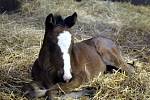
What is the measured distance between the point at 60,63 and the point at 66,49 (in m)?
0.19

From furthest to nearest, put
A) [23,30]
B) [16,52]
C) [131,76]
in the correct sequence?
[23,30] → [16,52] → [131,76]

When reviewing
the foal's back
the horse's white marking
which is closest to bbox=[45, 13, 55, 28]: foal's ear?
the horse's white marking

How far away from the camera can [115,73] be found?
6.56m

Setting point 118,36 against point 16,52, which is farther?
point 118,36

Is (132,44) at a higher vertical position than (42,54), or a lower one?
lower

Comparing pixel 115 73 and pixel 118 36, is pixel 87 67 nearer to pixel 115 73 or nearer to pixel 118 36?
pixel 115 73

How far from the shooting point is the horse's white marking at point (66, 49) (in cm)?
547

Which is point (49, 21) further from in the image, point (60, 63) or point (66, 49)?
point (60, 63)

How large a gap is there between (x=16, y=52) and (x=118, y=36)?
2.68 meters

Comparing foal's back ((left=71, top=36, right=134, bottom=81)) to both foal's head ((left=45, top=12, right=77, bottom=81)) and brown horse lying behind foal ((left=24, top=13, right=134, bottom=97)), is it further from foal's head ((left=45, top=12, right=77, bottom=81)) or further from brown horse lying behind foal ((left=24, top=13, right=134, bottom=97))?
foal's head ((left=45, top=12, right=77, bottom=81))

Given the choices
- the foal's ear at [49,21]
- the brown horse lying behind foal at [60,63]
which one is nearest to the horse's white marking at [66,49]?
the brown horse lying behind foal at [60,63]

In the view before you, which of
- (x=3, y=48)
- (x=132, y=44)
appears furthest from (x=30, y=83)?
(x=132, y=44)

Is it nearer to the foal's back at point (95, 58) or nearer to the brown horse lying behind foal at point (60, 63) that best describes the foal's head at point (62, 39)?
the brown horse lying behind foal at point (60, 63)

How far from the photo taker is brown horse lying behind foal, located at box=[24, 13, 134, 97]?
5496mm
